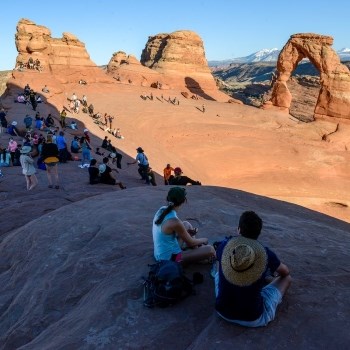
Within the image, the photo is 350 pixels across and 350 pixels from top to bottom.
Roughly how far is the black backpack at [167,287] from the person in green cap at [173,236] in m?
0.60

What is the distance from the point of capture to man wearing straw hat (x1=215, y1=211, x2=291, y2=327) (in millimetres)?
3418

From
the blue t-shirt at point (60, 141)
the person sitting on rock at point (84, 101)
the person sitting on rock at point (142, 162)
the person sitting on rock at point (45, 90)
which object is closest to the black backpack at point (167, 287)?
the person sitting on rock at point (142, 162)

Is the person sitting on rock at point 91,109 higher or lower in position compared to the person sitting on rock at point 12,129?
higher

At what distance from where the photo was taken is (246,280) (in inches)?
135

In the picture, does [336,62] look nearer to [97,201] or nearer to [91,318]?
[97,201]

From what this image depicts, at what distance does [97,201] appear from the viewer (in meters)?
8.67

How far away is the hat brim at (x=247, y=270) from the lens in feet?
11.2

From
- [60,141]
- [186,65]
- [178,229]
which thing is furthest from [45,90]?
Answer: [178,229]

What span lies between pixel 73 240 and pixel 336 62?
31.1 metres

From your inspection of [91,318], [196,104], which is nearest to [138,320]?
[91,318]

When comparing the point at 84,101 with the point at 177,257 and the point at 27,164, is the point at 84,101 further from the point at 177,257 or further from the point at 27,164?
the point at 177,257

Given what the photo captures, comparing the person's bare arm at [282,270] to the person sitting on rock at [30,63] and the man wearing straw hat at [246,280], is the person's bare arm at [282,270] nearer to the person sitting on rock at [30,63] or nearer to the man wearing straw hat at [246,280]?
the man wearing straw hat at [246,280]

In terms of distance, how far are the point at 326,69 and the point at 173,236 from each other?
31050 mm

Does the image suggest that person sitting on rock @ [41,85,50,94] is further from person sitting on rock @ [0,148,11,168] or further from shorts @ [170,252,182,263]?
shorts @ [170,252,182,263]
